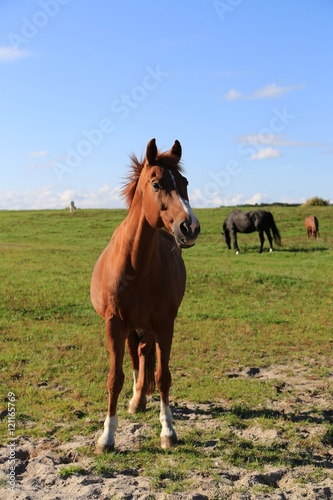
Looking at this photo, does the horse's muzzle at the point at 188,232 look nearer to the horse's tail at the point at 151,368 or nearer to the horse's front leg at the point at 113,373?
the horse's front leg at the point at 113,373

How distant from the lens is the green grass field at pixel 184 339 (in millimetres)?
5410

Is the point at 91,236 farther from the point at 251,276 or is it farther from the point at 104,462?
the point at 104,462

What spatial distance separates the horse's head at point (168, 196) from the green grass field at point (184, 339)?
1916 mm

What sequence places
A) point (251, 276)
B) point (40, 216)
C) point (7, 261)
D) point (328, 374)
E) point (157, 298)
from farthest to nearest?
point (40, 216)
point (7, 261)
point (251, 276)
point (328, 374)
point (157, 298)

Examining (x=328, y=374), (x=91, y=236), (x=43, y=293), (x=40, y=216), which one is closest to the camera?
(x=328, y=374)

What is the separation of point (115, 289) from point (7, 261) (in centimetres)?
1404

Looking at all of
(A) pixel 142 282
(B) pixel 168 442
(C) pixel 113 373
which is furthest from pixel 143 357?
(A) pixel 142 282

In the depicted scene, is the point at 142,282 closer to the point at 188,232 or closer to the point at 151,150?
the point at 188,232

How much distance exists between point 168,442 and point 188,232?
197 cm

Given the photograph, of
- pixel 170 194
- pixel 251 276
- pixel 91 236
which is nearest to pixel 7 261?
pixel 251 276

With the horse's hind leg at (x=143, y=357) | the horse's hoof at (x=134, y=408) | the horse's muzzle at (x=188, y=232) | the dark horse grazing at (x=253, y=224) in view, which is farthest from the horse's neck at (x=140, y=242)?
the dark horse grazing at (x=253, y=224)

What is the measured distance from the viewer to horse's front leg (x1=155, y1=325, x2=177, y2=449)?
4.55 meters

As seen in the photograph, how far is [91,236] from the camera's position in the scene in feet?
94.8

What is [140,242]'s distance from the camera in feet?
15.0
